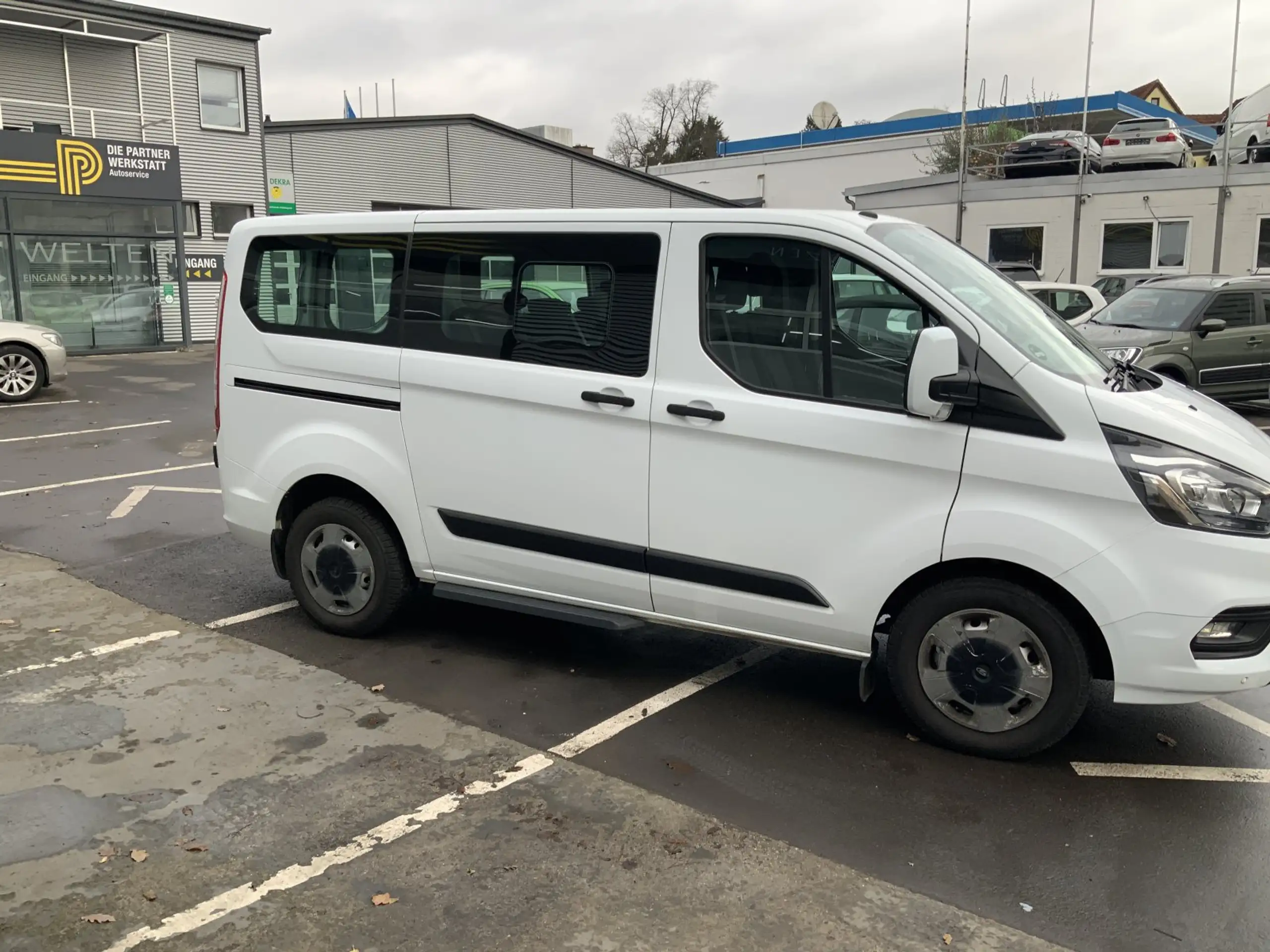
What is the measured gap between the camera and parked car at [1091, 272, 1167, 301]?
22.3 m

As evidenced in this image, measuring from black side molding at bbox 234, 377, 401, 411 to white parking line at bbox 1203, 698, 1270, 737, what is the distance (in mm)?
3901

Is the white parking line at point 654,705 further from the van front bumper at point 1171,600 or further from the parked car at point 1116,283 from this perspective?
the parked car at point 1116,283

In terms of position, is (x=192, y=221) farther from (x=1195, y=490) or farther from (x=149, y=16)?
(x=1195, y=490)

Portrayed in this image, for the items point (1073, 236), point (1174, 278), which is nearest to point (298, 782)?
point (1174, 278)

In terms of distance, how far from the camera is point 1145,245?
84.4 ft

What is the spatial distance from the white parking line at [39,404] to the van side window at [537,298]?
38.4 ft

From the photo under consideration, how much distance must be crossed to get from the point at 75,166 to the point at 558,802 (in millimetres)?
22134

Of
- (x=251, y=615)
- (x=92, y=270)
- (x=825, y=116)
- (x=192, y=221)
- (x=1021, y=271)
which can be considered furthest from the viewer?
(x=825, y=116)

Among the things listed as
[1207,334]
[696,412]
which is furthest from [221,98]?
[696,412]

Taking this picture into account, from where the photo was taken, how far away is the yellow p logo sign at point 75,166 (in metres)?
20.9

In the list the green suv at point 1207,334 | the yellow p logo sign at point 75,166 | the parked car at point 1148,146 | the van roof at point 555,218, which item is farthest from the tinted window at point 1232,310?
the yellow p logo sign at point 75,166

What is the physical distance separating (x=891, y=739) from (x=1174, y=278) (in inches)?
448

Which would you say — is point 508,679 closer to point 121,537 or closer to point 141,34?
point 121,537

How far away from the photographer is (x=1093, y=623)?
3807 millimetres
